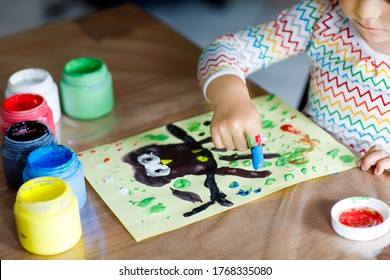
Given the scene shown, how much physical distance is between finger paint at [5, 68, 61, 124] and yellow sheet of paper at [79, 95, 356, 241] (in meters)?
0.13

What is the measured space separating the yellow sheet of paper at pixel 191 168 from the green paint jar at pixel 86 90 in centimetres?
11

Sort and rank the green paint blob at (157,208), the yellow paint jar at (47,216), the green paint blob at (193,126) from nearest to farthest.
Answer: the yellow paint jar at (47,216) → the green paint blob at (157,208) → the green paint blob at (193,126)

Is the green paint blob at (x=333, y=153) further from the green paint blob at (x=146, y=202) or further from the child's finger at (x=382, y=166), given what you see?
the green paint blob at (x=146, y=202)

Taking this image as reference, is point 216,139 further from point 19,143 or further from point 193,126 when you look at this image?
point 19,143

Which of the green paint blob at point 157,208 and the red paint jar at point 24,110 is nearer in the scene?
the green paint blob at point 157,208

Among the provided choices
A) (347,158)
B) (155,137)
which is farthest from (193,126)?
(347,158)

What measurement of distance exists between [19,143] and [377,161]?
565 millimetres

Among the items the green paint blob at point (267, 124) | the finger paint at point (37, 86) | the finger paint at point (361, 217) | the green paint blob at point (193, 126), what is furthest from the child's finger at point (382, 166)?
the finger paint at point (37, 86)

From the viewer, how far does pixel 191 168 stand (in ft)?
3.66

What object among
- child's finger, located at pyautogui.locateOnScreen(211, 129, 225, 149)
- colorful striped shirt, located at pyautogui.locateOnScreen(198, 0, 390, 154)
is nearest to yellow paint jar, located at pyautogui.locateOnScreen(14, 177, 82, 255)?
child's finger, located at pyautogui.locateOnScreen(211, 129, 225, 149)

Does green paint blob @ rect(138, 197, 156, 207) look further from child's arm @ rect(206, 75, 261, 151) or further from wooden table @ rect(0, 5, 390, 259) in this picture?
child's arm @ rect(206, 75, 261, 151)

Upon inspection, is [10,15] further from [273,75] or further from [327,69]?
[327,69]

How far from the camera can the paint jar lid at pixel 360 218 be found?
0.94 m

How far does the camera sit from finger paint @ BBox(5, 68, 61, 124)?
47.7 inches
